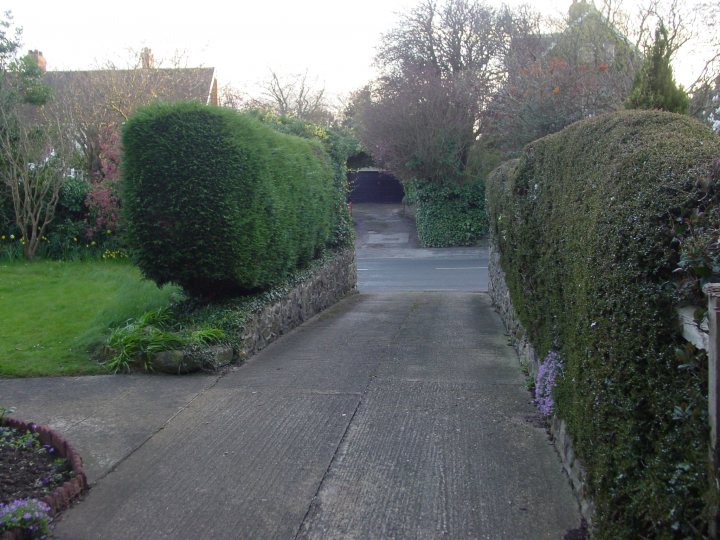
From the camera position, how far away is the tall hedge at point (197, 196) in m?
7.37

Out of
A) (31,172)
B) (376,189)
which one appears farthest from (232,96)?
(31,172)

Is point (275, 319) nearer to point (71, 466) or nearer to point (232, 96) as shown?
point (71, 466)

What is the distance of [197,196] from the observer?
24.3ft

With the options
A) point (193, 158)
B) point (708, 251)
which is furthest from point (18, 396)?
point (708, 251)

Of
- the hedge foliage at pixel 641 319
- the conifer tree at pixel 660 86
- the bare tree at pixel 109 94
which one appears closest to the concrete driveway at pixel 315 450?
the hedge foliage at pixel 641 319

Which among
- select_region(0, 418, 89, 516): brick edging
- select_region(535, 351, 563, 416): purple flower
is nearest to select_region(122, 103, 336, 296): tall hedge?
select_region(0, 418, 89, 516): brick edging

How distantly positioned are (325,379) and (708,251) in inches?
187

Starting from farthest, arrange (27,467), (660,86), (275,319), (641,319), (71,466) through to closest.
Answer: (660,86) < (275,319) < (71,466) < (27,467) < (641,319)

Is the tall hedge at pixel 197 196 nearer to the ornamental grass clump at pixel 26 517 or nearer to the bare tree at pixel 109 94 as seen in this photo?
the ornamental grass clump at pixel 26 517

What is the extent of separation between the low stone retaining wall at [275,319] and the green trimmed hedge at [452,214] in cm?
1476

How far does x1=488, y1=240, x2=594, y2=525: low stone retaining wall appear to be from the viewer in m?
3.83

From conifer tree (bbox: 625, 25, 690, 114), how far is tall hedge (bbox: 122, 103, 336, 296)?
17.3ft

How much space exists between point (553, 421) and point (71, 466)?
3.30m

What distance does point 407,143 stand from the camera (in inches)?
1189
